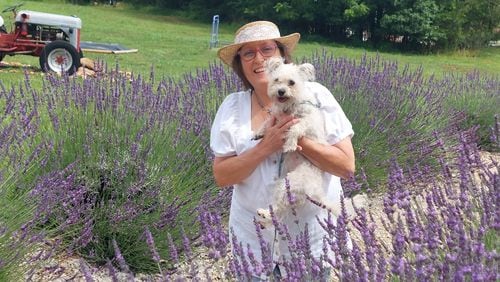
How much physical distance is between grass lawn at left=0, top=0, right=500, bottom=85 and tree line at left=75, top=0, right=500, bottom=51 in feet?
2.90

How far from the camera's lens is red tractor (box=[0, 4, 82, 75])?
1128 centimetres

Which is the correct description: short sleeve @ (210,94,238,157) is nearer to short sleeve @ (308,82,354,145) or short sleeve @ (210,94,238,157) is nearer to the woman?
the woman

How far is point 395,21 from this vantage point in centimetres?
2575

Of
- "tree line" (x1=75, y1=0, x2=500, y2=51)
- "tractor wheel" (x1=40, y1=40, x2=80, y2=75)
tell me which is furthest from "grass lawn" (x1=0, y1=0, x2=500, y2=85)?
"tree line" (x1=75, y1=0, x2=500, y2=51)

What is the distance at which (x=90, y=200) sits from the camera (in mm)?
3674

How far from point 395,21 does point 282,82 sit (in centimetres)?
2447

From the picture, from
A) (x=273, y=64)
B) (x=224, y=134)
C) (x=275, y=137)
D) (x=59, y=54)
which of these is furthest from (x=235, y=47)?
(x=59, y=54)

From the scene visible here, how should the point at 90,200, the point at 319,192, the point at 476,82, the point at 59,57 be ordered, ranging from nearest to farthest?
the point at 319,192, the point at 90,200, the point at 476,82, the point at 59,57

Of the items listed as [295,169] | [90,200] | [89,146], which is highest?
[295,169]

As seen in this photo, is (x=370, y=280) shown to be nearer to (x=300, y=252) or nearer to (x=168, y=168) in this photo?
(x=300, y=252)

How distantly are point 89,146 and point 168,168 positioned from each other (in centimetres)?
49

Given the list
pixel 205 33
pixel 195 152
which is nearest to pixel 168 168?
pixel 195 152

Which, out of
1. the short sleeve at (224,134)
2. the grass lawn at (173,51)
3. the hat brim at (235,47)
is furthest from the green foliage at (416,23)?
the short sleeve at (224,134)

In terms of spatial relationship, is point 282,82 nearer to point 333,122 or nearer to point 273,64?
point 273,64
